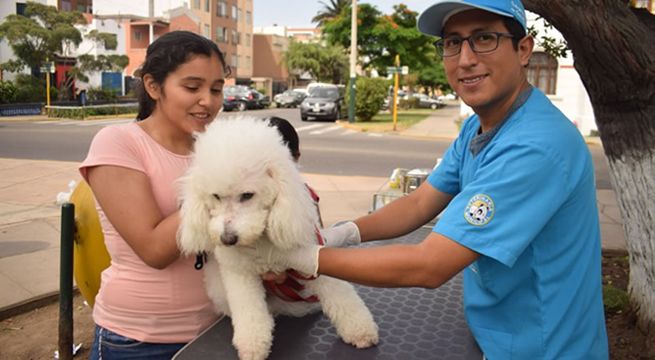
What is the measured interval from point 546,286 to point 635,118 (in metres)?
2.37

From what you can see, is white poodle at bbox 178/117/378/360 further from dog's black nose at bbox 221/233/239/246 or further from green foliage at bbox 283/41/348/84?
green foliage at bbox 283/41/348/84

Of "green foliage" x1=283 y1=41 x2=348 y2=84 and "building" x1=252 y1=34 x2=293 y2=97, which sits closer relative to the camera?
"green foliage" x1=283 y1=41 x2=348 y2=84

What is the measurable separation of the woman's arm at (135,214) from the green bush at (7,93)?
28.7m

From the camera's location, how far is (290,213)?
5.71 feet

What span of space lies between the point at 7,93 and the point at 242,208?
29.3 metres

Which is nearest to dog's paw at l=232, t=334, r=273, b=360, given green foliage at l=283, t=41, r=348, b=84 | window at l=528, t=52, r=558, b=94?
window at l=528, t=52, r=558, b=94

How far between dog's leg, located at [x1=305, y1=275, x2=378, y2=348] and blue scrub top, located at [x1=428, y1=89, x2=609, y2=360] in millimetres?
383

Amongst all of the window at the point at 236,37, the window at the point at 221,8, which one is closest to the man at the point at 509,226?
the window at the point at 221,8

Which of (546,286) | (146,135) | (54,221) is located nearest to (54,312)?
(54,221)

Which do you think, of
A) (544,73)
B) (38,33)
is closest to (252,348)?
(544,73)

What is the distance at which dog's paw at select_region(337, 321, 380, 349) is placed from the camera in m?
1.96

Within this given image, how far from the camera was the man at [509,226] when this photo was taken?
158 cm

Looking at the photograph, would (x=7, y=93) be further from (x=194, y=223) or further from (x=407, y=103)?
(x=194, y=223)

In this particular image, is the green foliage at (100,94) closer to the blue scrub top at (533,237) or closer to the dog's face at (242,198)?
the dog's face at (242,198)
